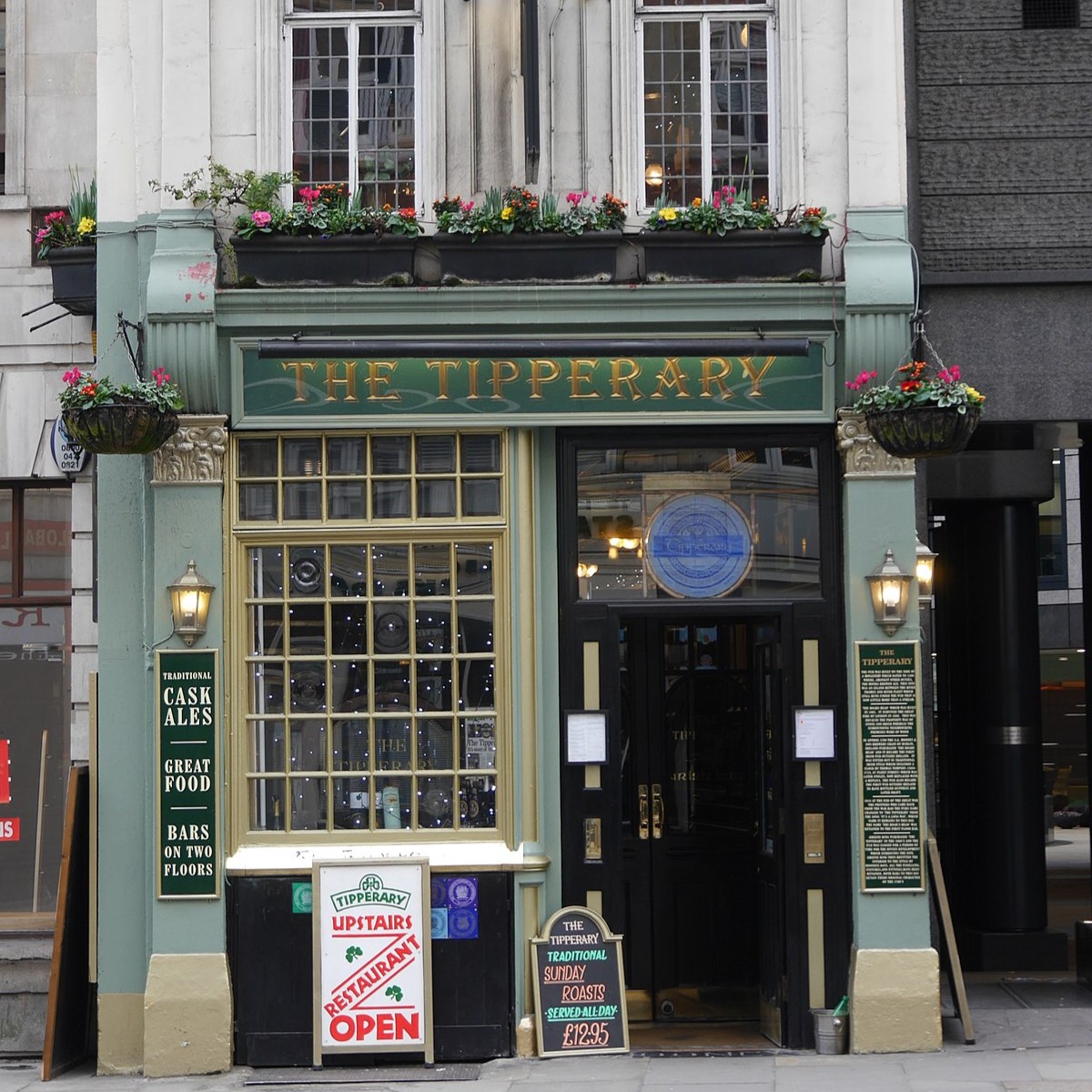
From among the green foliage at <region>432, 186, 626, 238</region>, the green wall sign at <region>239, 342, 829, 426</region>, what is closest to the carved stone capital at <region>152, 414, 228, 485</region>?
the green wall sign at <region>239, 342, 829, 426</region>

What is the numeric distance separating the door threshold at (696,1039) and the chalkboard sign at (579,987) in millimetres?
311

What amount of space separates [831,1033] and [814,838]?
3.93 ft

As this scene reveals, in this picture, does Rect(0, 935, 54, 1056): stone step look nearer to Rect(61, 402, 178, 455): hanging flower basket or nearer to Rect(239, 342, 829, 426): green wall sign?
Rect(61, 402, 178, 455): hanging flower basket

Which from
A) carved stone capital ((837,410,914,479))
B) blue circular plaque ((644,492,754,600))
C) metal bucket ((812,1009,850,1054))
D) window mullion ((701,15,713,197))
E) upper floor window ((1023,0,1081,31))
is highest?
upper floor window ((1023,0,1081,31))

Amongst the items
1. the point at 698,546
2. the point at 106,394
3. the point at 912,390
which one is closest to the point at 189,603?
the point at 106,394

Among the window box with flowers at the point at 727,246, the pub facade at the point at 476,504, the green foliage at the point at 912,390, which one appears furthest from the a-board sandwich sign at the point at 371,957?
the window box with flowers at the point at 727,246

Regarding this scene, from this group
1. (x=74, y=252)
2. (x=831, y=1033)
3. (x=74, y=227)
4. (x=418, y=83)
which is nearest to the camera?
(x=831, y=1033)

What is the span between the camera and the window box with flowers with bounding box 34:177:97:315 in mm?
11102

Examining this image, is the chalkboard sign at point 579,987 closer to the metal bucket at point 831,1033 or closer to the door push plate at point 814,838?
the metal bucket at point 831,1033

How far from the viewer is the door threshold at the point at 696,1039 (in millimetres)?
10461

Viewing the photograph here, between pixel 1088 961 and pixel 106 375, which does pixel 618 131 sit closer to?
pixel 106 375

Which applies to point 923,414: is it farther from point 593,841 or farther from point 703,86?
point 593,841

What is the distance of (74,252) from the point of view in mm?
11086

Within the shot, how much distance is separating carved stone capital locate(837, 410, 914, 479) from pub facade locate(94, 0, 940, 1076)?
21mm
